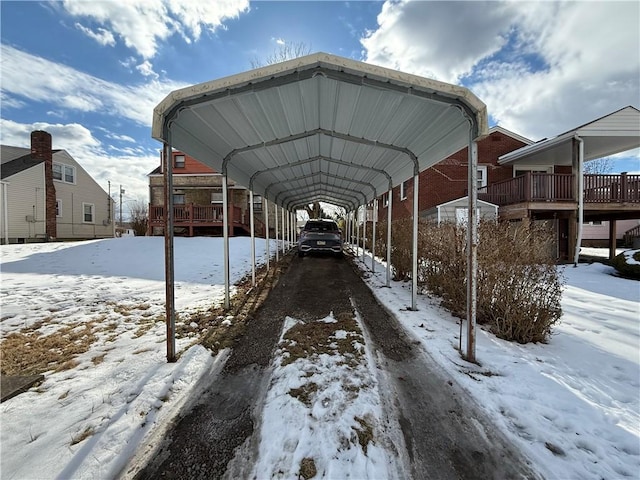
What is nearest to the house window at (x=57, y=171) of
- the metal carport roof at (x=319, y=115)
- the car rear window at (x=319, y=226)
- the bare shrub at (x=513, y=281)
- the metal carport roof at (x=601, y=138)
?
the car rear window at (x=319, y=226)

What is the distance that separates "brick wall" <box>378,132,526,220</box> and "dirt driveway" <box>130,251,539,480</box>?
1378 cm

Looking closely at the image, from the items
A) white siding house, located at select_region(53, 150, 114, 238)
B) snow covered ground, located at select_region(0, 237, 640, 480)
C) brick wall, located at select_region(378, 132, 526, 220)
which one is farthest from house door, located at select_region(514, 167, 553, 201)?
white siding house, located at select_region(53, 150, 114, 238)

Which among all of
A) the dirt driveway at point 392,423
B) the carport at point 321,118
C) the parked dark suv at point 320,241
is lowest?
the dirt driveway at point 392,423

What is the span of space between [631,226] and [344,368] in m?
33.3

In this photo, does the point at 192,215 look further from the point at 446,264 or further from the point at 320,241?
the point at 446,264

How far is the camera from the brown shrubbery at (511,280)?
12.7 ft

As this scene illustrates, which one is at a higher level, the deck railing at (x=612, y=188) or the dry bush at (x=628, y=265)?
the deck railing at (x=612, y=188)

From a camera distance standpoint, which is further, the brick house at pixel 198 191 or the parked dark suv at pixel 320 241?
the brick house at pixel 198 191

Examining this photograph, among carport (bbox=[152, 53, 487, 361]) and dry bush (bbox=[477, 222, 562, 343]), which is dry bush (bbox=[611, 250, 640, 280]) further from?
carport (bbox=[152, 53, 487, 361])

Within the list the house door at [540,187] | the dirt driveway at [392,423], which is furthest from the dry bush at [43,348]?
the house door at [540,187]

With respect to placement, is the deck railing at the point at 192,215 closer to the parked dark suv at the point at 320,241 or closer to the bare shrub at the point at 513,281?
the parked dark suv at the point at 320,241

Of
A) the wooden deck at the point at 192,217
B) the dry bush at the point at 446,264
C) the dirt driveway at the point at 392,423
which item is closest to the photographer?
the dirt driveway at the point at 392,423

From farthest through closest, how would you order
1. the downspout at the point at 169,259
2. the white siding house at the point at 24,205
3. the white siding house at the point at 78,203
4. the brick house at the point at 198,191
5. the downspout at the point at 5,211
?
the white siding house at the point at 78,203, the brick house at the point at 198,191, the white siding house at the point at 24,205, the downspout at the point at 5,211, the downspout at the point at 169,259

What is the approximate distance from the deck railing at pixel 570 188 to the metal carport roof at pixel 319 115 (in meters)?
8.29
